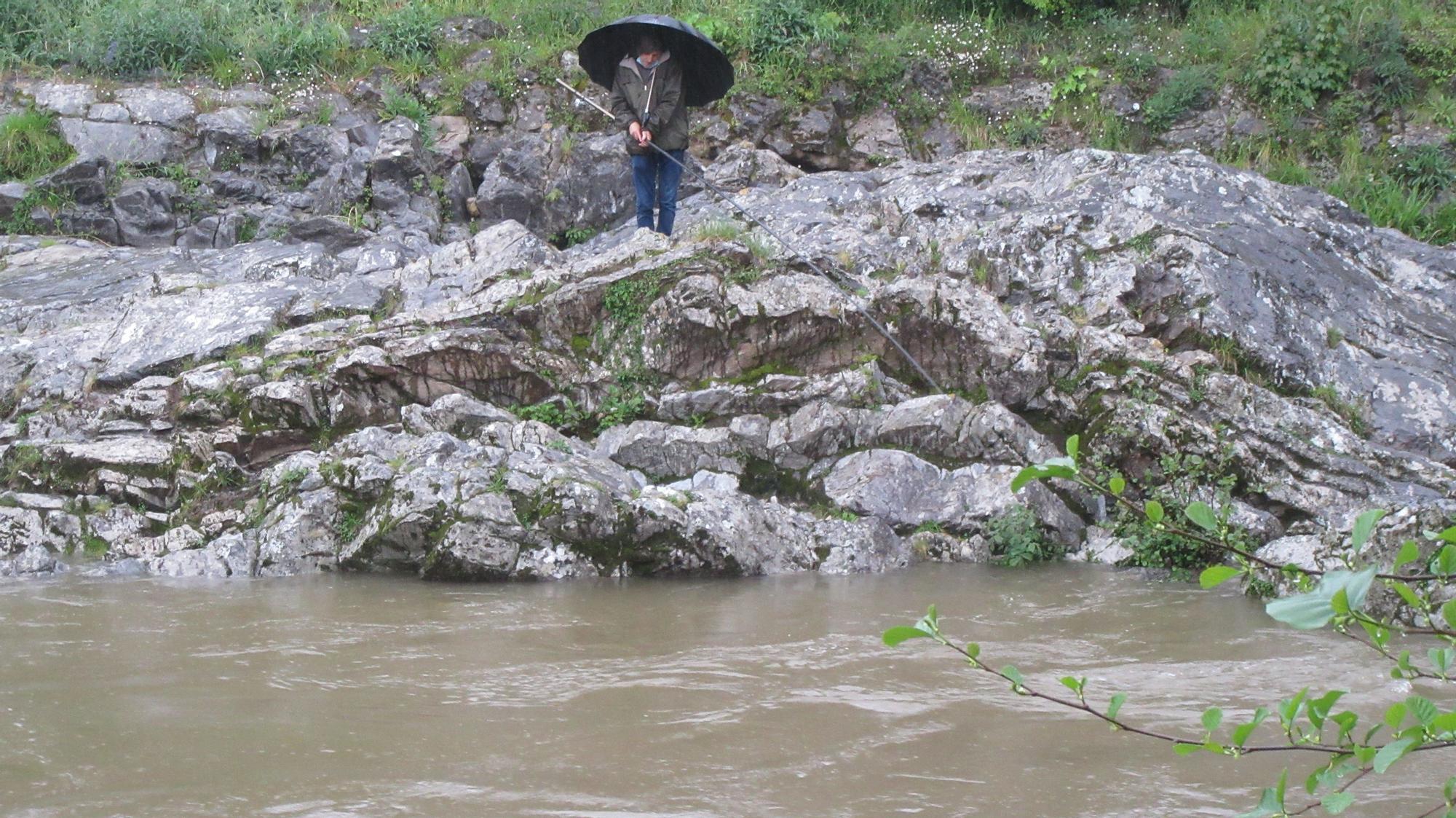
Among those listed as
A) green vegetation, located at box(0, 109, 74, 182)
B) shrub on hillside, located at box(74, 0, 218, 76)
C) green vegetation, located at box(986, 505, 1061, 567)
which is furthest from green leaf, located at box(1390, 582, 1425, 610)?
shrub on hillside, located at box(74, 0, 218, 76)

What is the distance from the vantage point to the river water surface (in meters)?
2.76

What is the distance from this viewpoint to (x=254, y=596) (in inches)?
214

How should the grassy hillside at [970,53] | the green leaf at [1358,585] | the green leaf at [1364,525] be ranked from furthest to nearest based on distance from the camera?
1. the grassy hillside at [970,53]
2. the green leaf at [1364,525]
3. the green leaf at [1358,585]

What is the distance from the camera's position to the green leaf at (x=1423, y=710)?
1563 millimetres

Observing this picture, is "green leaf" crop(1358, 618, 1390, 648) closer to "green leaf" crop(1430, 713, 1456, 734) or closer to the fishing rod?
"green leaf" crop(1430, 713, 1456, 734)

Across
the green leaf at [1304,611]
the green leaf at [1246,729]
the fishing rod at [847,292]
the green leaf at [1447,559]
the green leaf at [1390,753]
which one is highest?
the fishing rod at [847,292]

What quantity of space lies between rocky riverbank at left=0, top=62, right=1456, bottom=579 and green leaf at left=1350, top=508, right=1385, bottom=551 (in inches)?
170

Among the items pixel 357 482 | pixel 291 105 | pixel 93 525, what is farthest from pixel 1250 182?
pixel 291 105

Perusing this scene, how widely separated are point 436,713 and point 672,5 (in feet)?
43.1

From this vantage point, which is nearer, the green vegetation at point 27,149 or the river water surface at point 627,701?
the river water surface at point 627,701

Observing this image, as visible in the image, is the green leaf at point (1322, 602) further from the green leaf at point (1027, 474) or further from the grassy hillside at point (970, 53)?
the grassy hillside at point (970, 53)

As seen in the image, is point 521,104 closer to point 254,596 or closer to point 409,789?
point 254,596

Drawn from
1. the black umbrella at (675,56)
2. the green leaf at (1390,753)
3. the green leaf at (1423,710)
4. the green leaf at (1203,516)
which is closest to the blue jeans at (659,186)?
the black umbrella at (675,56)

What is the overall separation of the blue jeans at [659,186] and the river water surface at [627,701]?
4420mm
